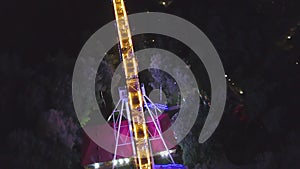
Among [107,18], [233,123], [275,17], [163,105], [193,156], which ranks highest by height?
[107,18]

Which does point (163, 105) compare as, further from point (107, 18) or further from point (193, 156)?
point (107, 18)

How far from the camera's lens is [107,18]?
20906 mm

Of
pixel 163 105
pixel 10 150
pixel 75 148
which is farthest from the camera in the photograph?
pixel 163 105

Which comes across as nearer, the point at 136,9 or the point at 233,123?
the point at 233,123

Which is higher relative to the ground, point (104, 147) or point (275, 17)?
point (275, 17)

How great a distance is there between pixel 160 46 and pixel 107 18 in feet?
12.8

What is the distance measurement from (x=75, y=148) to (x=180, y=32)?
6637mm

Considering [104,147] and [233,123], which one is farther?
[104,147]

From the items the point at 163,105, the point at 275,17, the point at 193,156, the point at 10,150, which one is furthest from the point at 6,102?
the point at 275,17

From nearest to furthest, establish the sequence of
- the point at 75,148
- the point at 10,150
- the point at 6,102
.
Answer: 1. the point at 10,150
2. the point at 6,102
3. the point at 75,148

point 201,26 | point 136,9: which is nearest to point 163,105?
point 201,26

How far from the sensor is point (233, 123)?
631 inches

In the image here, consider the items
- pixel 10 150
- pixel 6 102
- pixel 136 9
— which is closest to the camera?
pixel 10 150

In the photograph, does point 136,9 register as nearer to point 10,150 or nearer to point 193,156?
point 193,156
